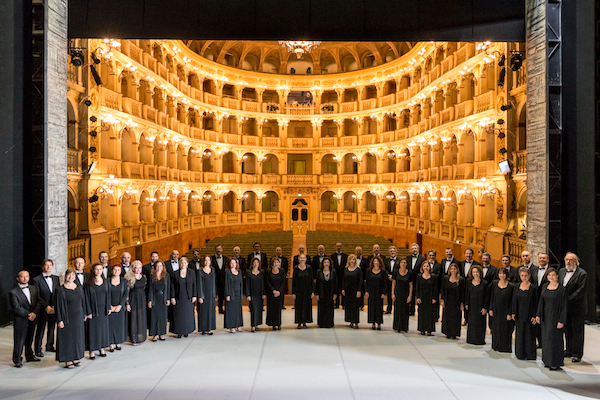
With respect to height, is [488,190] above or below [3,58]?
below

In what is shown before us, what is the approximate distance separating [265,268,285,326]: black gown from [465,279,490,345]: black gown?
178 inches

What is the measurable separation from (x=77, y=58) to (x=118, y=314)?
1074cm

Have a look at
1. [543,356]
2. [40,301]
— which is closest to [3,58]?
[40,301]

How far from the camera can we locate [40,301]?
867cm

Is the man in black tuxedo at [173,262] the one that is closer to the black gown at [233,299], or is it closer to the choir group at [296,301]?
the choir group at [296,301]

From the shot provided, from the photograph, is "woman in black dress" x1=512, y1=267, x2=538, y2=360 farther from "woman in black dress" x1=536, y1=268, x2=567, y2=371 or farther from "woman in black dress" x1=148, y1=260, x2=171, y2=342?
"woman in black dress" x1=148, y1=260, x2=171, y2=342

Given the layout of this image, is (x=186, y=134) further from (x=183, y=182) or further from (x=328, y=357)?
(x=328, y=357)

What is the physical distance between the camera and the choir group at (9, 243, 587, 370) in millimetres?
8531

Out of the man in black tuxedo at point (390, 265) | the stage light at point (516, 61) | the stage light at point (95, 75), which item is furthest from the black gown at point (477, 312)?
the stage light at point (95, 75)

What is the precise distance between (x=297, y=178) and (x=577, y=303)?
29326 millimetres

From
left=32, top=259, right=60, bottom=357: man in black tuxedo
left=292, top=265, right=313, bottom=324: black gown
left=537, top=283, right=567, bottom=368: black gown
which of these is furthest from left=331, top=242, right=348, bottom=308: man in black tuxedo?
left=32, top=259, right=60, bottom=357: man in black tuxedo

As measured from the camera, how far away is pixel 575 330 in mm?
8906

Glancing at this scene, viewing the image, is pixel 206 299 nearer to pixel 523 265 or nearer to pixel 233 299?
pixel 233 299

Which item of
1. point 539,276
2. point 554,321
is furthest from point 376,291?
point 554,321
